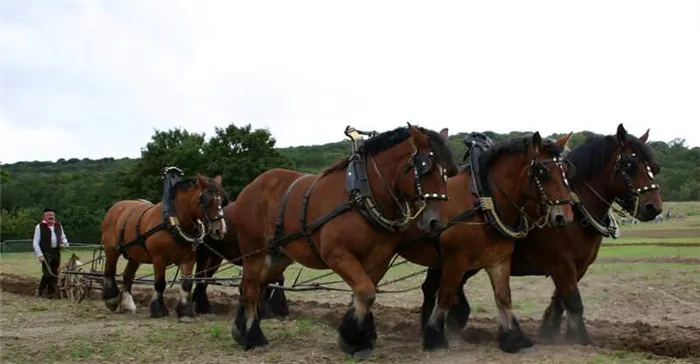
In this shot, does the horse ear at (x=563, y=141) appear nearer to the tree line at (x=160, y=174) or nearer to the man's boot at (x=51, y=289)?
the man's boot at (x=51, y=289)

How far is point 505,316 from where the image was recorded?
7.39m

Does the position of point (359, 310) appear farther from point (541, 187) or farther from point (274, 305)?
point (274, 305)

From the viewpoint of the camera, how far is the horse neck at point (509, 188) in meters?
7.45

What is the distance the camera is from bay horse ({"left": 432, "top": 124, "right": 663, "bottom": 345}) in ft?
24.9

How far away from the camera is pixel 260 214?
8531mm

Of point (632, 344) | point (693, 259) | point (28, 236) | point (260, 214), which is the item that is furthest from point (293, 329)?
point (28, 236)

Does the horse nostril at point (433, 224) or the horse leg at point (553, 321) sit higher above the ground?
the horse nostril at point (433, 224)

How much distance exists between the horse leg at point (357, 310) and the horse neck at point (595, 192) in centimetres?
267

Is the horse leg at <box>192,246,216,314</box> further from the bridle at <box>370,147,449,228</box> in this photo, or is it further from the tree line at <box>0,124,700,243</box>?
the tree line at <box>0,124,700,243</box>

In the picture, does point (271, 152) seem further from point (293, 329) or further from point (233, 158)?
point (293, 329)

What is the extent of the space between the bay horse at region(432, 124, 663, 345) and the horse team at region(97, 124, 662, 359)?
0.05 ft

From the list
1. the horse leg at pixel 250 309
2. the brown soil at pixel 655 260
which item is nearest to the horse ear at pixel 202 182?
the horse leg at pixel 250 309

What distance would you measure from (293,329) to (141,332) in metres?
2.00

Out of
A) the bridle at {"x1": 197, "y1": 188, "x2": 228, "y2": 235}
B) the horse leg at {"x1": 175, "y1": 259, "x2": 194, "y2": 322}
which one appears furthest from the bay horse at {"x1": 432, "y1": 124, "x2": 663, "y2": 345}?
the horse leg at {"x1": 175, "y1": 259, "x2": 194, "y2": 322}
